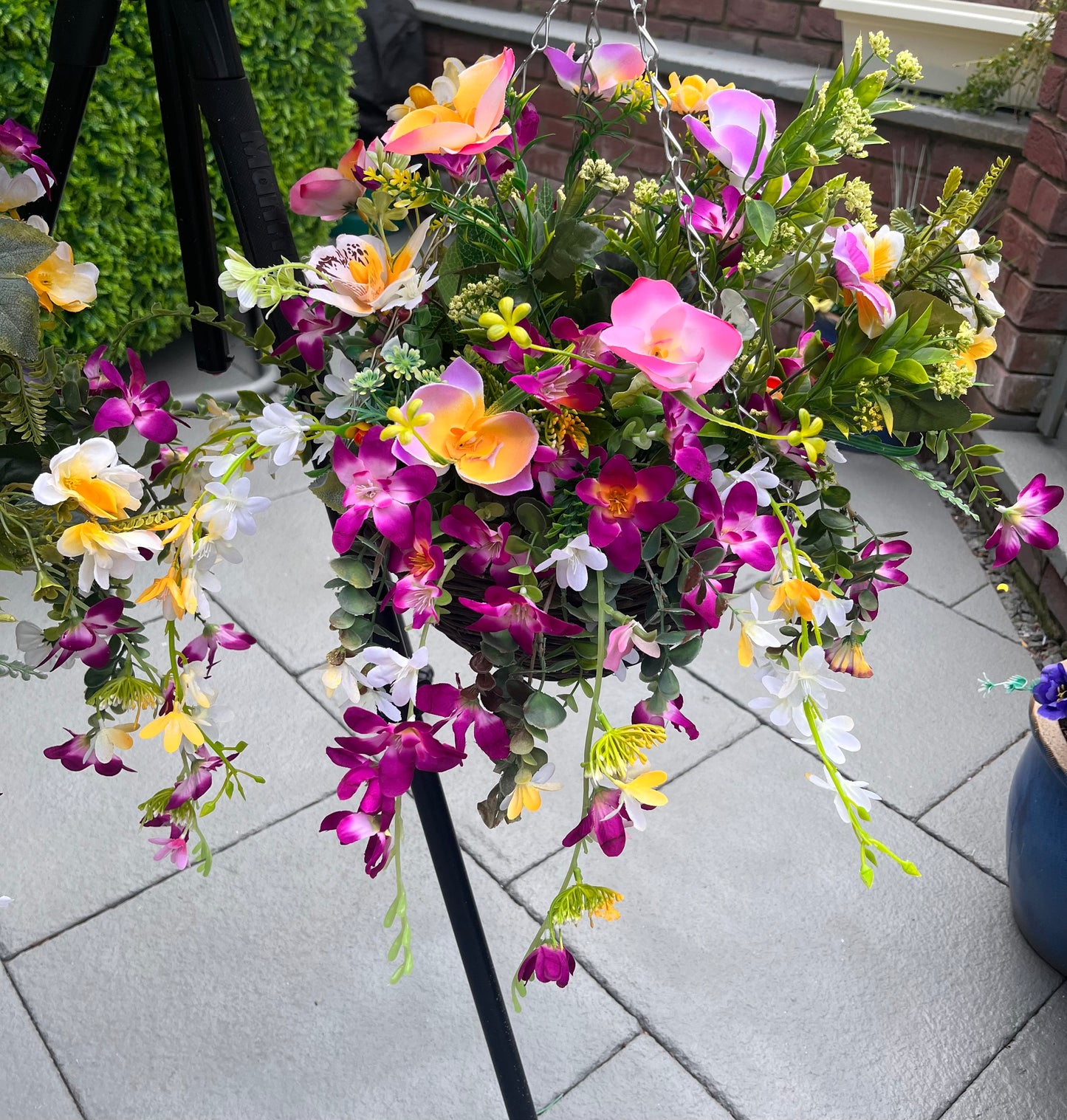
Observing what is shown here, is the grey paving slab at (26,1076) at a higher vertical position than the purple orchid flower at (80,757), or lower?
lower

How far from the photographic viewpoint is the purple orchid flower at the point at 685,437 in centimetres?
57

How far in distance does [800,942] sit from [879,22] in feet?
7.77

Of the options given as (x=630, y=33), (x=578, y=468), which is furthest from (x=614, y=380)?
(x=630, y=33)

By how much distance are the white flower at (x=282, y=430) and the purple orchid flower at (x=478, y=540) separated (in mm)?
101

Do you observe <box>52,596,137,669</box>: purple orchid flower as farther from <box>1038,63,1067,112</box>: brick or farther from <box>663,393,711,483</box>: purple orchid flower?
<box>1038,63,1067,112</box>: brick

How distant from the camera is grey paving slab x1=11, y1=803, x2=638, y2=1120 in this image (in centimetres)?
134

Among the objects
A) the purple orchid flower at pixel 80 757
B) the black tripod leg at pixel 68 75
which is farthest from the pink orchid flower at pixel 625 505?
the black tripod leg at pixel 68 75

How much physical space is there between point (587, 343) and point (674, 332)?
0.07 m

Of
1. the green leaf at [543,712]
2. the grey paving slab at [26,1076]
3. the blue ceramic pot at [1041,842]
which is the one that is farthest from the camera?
the blue ceramic pot at [1041,842]

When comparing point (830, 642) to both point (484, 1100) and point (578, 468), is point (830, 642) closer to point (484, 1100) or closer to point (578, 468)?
point (578, 468)

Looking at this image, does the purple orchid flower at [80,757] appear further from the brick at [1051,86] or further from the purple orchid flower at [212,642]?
the brick at [1051,86]

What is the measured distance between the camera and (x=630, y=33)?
3373 millimetres

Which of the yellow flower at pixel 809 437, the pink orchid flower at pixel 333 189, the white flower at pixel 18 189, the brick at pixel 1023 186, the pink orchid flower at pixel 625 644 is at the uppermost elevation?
the pink orchid flower at pixel 333 189

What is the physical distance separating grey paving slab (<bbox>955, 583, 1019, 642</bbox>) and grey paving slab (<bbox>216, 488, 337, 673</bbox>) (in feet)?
4.65
